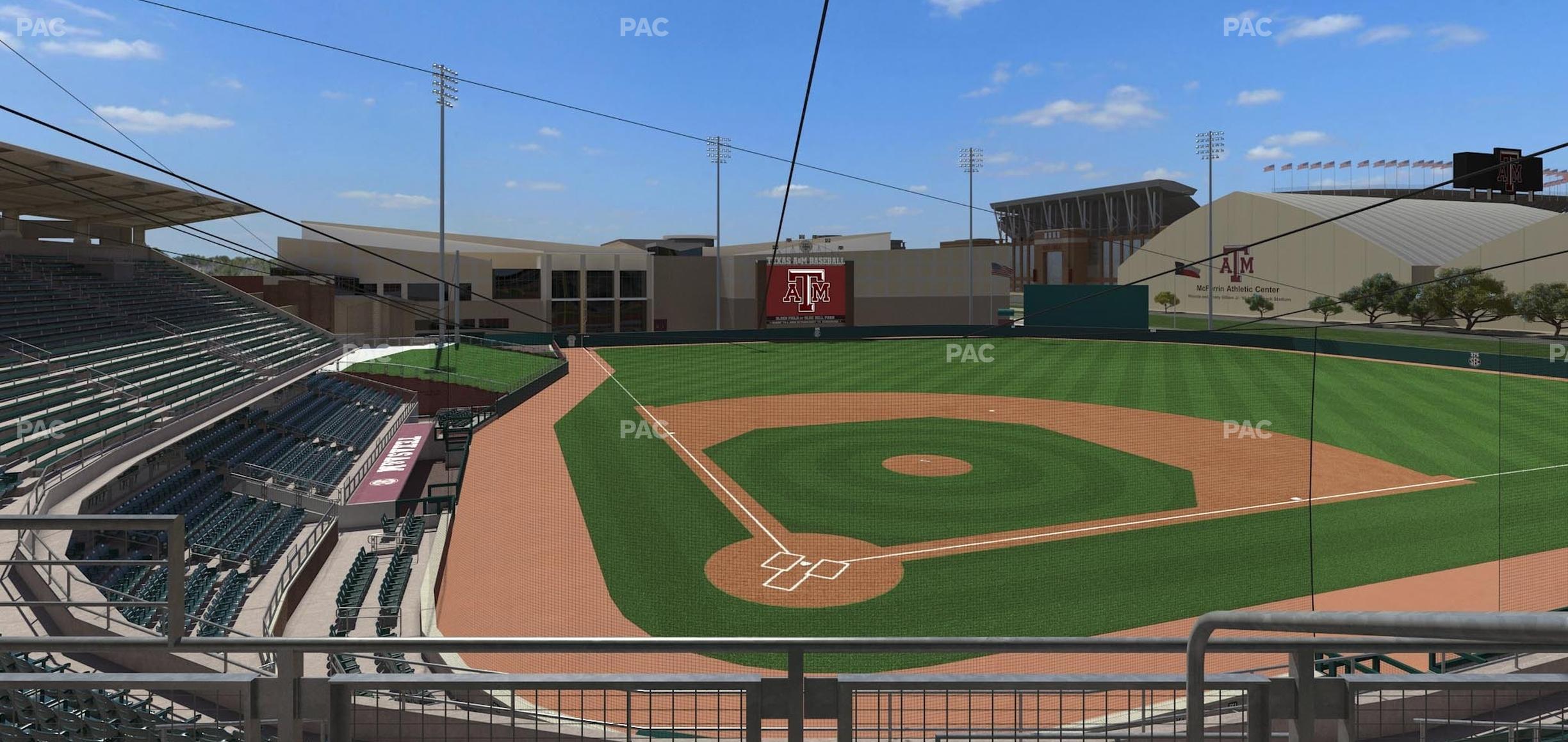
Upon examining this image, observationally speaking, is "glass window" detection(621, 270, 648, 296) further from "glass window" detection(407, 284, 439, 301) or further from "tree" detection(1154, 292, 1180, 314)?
"tree" detection(1154, 292, 1180, 314)

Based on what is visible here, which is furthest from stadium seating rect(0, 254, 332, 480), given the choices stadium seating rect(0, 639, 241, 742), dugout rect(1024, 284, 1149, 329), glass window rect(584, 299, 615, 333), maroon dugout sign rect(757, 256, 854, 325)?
dugout rect(1024, 284, 1149, 329)

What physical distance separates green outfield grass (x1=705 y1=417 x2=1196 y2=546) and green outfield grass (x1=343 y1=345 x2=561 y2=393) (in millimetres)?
10002

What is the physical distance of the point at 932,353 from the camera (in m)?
44.5

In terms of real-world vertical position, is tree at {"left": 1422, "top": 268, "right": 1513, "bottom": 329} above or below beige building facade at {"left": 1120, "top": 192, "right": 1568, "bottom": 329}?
below

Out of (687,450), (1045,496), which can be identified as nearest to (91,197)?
(687,450)

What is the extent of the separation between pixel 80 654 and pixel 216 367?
18.3m

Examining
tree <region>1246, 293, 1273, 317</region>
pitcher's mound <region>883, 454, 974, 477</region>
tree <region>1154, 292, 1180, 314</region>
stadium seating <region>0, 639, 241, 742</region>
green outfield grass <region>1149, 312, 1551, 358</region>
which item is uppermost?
tree <region>1154, 292, 1180, 314</region>

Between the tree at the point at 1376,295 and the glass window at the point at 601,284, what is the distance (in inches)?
1550

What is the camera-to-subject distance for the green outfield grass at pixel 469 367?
30.6 m

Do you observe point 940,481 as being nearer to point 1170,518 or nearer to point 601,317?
point 1170,518

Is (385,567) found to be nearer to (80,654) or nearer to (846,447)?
(80,654)

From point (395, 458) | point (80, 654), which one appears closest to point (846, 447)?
point (395, 458)

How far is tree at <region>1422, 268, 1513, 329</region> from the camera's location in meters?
44.9

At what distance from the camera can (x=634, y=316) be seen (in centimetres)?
5291
